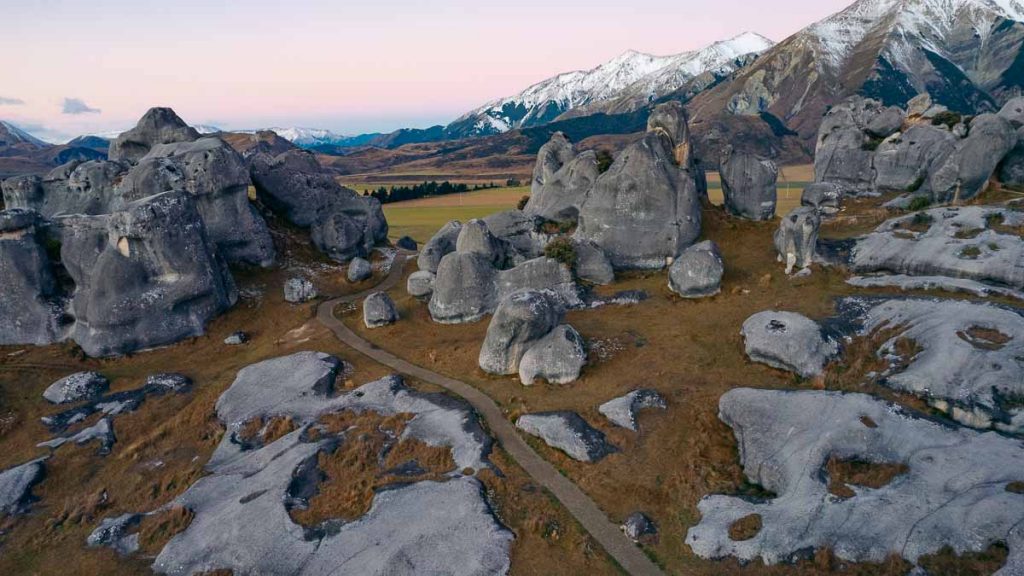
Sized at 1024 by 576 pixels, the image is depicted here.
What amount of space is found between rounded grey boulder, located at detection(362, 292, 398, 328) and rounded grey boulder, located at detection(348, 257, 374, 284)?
12751 millimetres

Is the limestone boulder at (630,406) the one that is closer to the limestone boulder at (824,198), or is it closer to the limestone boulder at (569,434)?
the limestone boulder at (569,434)

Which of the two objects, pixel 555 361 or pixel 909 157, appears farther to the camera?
pixel 909 157

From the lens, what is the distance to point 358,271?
173 feet

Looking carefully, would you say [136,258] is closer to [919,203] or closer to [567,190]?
[567,190]

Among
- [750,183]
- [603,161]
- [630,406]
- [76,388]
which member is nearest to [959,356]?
[630,406]

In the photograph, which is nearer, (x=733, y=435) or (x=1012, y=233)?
(x=733, y=435)

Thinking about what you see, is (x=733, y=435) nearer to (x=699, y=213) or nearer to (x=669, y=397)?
(x=669, y=397)

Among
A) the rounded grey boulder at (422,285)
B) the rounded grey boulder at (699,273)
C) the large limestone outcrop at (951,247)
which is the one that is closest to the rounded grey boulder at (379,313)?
the rounded grey boulder at (422,285)

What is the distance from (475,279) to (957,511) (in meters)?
28.5

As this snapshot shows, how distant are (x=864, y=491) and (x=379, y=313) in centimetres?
3072

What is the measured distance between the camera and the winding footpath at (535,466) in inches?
739

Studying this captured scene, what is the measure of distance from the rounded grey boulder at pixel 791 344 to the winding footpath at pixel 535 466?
12.7 m

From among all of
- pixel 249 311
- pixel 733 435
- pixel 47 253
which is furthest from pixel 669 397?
pixel 47 253

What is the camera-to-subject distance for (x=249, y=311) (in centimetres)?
4425
